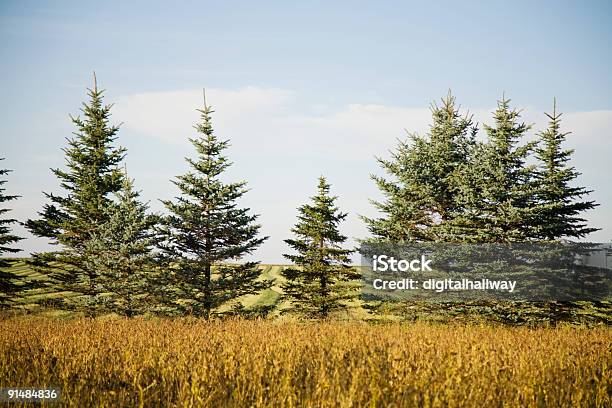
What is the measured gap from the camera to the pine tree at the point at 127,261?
20484 mm

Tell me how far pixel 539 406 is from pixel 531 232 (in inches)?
644

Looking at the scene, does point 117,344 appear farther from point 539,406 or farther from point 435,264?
point 435,264

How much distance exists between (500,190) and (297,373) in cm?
1609

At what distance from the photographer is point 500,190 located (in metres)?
19.4

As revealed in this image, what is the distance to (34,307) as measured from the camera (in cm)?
2441

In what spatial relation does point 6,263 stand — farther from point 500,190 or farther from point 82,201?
point 500,190

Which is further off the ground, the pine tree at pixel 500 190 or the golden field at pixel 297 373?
the pine tree at pixel 500 190

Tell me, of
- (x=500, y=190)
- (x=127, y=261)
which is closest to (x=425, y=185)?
(x=500, y=190)

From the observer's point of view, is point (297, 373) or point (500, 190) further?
point (500, 190)

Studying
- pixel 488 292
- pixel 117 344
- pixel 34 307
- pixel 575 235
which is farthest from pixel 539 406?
pixel 34 307

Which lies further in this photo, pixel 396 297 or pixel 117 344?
pixel 396 297

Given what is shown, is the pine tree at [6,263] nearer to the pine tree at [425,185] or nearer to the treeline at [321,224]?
the treeline at [321,224]

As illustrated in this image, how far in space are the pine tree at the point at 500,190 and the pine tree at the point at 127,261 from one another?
1367cm

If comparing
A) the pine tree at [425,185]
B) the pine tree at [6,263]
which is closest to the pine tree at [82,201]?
the pine tree at [6,263]
